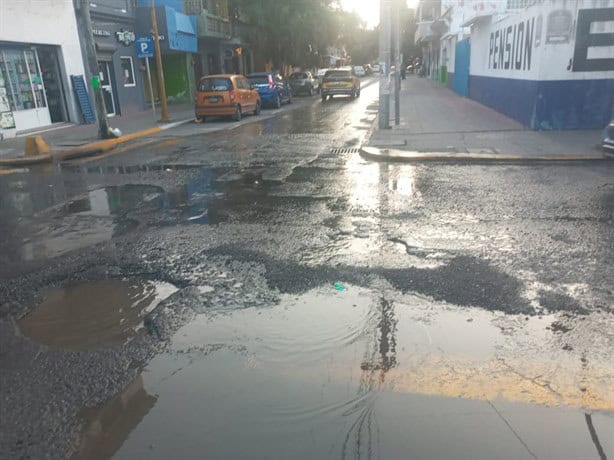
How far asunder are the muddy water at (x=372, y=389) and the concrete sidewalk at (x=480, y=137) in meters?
8.13

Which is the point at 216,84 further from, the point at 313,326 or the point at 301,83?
the point at 313,326

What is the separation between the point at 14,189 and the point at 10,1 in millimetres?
10083

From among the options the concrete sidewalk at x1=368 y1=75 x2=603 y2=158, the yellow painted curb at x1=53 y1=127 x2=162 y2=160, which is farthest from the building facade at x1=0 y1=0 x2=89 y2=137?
the concrete sidewalk at x1=368 y1=75 x2=603 y2=158

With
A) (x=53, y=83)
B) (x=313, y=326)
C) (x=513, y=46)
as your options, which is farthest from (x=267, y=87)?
(x=313, y=326)

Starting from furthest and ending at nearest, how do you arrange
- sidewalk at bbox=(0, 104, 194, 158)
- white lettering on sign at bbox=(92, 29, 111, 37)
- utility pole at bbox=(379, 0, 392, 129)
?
white lettering on sign at bbox=(92, 29, 111, 37) → sidewalk at bbox=(0, 104, 194, 158) → utility pole at bbox=(379, 0, 392, 129)

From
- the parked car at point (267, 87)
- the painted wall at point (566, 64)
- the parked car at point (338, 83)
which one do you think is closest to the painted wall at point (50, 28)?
the parked car at point (267, 87)

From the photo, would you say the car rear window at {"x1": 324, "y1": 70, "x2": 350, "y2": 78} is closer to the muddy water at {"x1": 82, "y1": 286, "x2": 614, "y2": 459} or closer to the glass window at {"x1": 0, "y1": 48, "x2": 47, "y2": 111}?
the glass window at {"x1": 0, "y1": 48, "x2": 47, "y2": 111}

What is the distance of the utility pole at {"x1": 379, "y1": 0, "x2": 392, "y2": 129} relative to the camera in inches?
571

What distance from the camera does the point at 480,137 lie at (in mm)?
13648

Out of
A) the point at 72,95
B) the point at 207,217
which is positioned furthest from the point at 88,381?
the point at 72,95

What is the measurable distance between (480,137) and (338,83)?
18.2m

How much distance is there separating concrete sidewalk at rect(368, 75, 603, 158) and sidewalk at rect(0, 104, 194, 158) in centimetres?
847

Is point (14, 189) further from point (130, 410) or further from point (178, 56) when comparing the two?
point (178, 56)

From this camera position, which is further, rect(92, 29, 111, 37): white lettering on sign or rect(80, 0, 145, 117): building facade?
rect(80, 0, 145, 117): building facade
